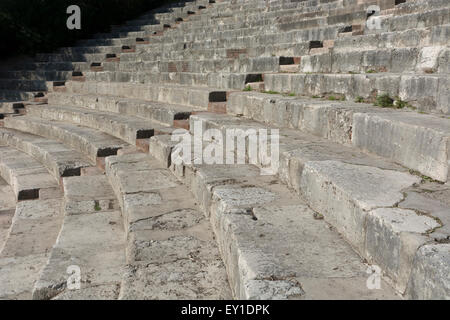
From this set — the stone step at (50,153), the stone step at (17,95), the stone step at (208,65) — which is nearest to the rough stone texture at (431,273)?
the stone step at (50,153)

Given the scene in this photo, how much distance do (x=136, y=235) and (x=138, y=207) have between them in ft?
1.71

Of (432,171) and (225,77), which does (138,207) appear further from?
(225,77)

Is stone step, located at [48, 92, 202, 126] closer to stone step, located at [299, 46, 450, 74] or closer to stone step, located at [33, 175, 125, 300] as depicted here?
stone step, located at [33, 175, 125, 300]

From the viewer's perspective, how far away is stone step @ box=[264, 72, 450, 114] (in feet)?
9.98

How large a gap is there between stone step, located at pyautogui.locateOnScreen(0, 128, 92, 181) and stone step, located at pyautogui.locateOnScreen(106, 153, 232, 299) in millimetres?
1323

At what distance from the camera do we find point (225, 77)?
20.3 feet

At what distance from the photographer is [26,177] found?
17.5 ft

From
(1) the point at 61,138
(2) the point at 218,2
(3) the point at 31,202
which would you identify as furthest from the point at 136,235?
(2) the point at 218,2

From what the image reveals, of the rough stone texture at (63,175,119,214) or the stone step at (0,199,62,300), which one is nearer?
the stone step at (0,199,62,300)

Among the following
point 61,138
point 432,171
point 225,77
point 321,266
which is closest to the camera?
point 321,266

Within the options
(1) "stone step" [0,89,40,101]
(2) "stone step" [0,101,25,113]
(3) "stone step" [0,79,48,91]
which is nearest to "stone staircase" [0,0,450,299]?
(2) "stone step" [0,101,25,113]

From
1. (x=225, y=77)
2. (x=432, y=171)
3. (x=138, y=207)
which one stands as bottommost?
(x=138, y=207)

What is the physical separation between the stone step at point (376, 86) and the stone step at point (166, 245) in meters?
1.81
